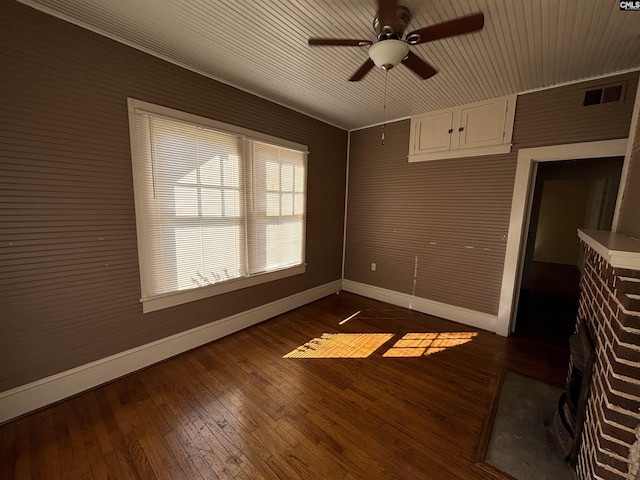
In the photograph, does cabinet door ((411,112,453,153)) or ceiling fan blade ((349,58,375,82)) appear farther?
cabinet door ((411,112,453,153))

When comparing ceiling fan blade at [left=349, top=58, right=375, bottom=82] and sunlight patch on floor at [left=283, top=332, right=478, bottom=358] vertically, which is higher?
ceiling fan blade at [left=349, top=58, right=375, bottom=82]

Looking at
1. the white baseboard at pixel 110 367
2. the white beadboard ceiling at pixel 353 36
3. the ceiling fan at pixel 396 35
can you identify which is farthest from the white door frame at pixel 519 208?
the white baseboard at pixel 110 367

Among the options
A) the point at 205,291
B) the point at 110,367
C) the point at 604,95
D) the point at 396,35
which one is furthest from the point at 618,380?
the point at 110,367

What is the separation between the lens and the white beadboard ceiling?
1668 mm

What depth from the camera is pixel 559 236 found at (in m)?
7.07

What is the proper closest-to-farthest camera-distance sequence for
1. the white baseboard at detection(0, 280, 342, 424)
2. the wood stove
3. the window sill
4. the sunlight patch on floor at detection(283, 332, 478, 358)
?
the wood stove < the white baseboard at detection(0, 280, 342, 424) < the window sill < the sunlight patch on floor at detection(283, 332, 478, 358)

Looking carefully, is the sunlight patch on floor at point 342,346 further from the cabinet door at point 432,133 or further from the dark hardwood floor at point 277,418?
the cabinet door at point 432,133

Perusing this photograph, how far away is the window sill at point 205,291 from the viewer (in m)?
2.40

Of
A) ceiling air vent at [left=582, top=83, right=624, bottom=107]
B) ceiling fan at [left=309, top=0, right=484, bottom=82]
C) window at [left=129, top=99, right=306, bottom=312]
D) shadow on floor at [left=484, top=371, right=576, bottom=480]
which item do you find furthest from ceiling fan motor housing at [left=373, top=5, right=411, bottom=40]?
shadow on floor at [left=484, top=371, right=576, bottom=480]

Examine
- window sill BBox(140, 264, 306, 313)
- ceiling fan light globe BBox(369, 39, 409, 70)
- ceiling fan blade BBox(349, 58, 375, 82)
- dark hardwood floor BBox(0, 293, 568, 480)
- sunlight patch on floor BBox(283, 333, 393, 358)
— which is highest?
ceiling fan blade BBox(349, 58, 375, 82)

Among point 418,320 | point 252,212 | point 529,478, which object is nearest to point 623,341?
point 529,478

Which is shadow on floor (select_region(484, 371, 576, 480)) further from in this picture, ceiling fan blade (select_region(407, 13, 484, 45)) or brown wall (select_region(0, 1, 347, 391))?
brown wall (select_region(0, 1, 347, 391))

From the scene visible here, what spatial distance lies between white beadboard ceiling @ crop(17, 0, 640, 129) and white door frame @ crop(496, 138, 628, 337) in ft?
2.25

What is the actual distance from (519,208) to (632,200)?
3.71ft
